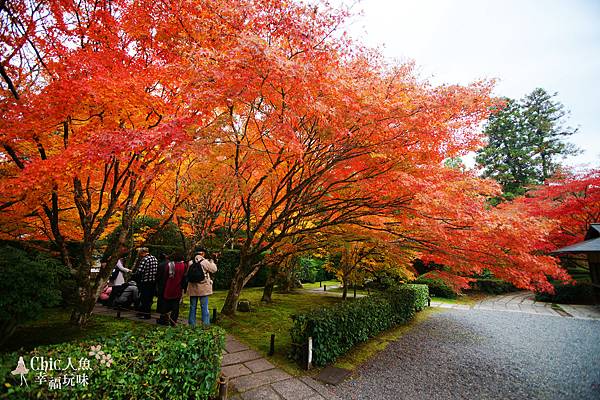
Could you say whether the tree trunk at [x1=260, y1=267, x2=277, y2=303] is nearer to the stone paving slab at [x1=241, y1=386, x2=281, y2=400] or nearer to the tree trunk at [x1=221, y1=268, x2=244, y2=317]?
the tree trunk at [x1=221, y1=268, x2=244, y2=317]

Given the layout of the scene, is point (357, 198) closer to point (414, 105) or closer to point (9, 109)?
point (414, 105)

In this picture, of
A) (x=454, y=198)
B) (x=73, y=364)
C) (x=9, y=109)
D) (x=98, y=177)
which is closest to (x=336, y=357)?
(x=454, y=198)

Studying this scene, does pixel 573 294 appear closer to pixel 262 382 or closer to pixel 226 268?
pixel 262 382

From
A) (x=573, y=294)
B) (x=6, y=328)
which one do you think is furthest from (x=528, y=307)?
(x=6, y=328)

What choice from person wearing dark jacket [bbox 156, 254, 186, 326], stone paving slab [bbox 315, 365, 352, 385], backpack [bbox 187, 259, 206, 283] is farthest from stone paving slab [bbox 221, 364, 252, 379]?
person wearing dark jacket [bbox 156, 254, 186, 326]

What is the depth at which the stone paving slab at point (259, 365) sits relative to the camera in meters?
4.86

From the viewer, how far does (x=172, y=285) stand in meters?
5.98

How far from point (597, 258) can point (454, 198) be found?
5842 mm

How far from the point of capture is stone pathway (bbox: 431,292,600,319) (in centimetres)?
1118

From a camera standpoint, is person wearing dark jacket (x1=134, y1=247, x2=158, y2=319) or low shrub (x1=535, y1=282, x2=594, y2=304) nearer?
person wearing dark jacket (x1=134, y1=247, x2=158, y2=319)

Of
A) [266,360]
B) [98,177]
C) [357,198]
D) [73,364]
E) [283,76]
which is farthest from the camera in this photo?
Result: [98,177]

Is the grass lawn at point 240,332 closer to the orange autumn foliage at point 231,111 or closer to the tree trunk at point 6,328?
the tree trunk at point 6,328

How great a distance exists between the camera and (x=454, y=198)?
532cm

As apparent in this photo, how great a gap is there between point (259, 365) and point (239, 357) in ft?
1.79
